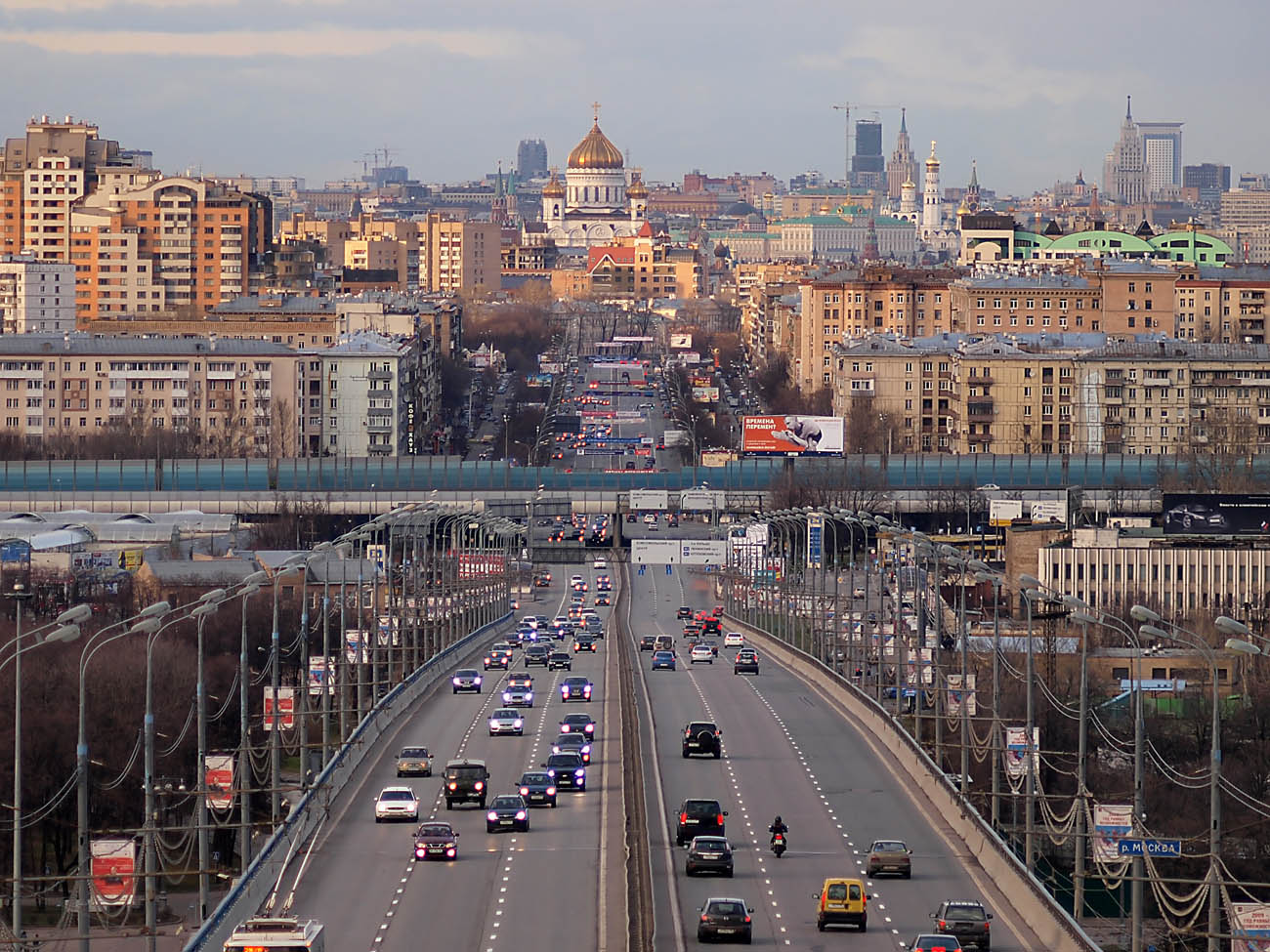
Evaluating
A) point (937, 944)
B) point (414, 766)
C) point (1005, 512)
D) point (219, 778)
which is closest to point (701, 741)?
point (414, 766)

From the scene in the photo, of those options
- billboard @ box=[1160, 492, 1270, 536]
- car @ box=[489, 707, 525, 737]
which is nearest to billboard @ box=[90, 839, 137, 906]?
car @ box=[489, 707, 525, 737]

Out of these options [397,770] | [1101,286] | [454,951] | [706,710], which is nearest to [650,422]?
[1101,286]

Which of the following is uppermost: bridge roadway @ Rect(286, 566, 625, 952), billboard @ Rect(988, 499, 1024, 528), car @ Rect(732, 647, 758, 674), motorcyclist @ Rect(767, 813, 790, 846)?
billboard @ Rect(988, 499, 1024, 528)

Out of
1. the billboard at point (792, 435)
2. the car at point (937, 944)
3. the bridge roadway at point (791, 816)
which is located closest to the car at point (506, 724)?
the bridge roadway at point (791, 816)

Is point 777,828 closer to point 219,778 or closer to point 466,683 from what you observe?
point 219,778

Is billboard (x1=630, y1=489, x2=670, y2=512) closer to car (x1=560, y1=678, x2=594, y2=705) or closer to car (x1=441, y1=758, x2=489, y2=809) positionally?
car (x1=560, y1=678, x2=594, y2=705)

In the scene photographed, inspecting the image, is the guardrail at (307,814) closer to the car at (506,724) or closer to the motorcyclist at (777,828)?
the car at (506,724)
